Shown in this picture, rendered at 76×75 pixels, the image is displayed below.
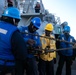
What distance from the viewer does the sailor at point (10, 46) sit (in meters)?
3.71

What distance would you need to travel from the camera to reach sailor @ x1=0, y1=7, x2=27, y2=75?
12.2ft

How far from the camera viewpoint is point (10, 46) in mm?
3760

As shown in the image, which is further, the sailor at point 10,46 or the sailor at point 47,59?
the sailor at point 47,59

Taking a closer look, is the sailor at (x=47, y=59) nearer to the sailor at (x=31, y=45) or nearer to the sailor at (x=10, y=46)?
the sailor at (x=31, y=45)

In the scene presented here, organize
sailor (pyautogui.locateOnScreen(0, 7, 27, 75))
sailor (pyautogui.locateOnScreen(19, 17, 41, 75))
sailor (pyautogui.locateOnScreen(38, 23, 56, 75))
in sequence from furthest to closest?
sailor (pyautogui.locateOnScreen(38, 23, 56, 75)) < sailor (pyautogui.locateOnScreen(19, 17, 41, 75)) < sailor (pyautogui.locateOnScreen(0, 7, 27, 75))

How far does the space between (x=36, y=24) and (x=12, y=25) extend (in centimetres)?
212

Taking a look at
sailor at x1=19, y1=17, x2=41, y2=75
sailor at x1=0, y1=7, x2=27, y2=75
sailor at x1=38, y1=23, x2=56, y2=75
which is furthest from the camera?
sailor at x1=38, y1=23, x2=56, y2=75

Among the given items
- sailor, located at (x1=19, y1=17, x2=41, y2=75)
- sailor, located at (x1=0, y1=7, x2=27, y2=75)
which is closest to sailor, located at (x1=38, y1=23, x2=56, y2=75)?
sailor, located at (x1=19, y1=17, x2=41, y2=75)

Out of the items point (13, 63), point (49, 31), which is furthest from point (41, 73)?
point (13, 63)

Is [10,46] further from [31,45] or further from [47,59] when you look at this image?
[47,59]

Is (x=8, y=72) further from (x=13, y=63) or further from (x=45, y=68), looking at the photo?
(x=45, y=68)

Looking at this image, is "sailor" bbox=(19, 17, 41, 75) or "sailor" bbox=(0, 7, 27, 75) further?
"sailor" bbox=(19, 17, 41, 75)

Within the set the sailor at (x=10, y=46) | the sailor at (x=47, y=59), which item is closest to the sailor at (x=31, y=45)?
the sailor at (x=47, y=59)

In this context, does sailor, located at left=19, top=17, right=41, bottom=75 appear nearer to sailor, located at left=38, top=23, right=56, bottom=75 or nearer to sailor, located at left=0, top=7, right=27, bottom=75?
sailor, located at left=38, top=23, right=56, bottom=75
